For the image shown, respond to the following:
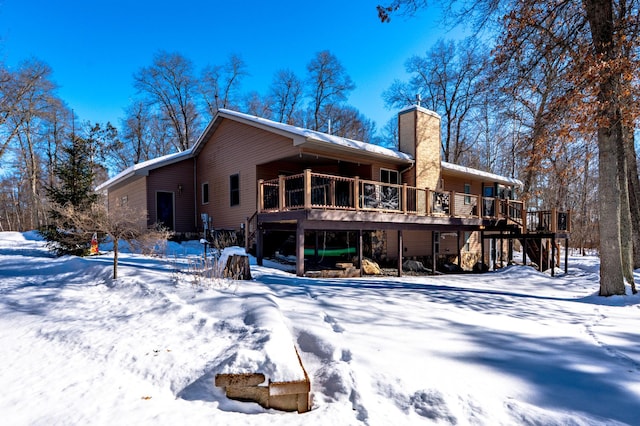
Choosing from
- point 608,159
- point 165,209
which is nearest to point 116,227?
point 165,209

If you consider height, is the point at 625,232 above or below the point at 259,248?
above

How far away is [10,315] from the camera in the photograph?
4953 mm

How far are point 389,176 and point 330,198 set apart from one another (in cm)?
465

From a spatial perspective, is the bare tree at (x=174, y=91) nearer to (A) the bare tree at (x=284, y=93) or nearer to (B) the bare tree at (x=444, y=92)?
(A) the bare tree at (x=284, y=93)

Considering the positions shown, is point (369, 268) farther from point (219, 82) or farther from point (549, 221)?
point (219, 82)

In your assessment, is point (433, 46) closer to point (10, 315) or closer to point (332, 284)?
Result: point (332, 284)

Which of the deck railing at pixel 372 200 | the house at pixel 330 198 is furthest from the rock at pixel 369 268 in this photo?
the deck railing at pixel 372 200

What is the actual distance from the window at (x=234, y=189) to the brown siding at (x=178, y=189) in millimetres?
3022

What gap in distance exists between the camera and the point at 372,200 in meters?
11.4

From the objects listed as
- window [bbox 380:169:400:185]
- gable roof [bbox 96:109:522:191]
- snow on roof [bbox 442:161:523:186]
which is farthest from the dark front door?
snow on roof [bbox 442:161:523:186]

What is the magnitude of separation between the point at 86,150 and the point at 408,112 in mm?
12183

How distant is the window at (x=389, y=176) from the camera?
14.4m

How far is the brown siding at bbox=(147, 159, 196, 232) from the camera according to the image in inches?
605

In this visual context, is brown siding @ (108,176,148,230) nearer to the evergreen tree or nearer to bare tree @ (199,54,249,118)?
the evergreen tree
